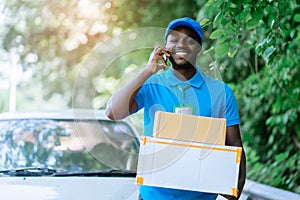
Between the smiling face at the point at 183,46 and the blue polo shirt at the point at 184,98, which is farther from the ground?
the smiling face at the point at 183,46

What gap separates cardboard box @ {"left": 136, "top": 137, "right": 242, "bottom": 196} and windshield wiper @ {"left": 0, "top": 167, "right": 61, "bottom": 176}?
1671mm

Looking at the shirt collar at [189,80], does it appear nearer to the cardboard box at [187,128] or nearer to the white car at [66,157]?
the cardboard box at [187,128]

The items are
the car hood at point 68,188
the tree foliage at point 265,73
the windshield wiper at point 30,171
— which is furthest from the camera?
the tree foliage at point 265,73

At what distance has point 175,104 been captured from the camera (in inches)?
113

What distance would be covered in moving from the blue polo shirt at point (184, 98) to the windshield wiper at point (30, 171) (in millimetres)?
1459

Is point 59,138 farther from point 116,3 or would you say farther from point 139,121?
point 116,3

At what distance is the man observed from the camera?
284cm

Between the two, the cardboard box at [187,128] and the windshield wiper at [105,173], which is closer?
the cardboard box at [187,128]

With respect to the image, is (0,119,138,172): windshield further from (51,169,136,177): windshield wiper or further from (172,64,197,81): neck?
(172,64,197,81): neck

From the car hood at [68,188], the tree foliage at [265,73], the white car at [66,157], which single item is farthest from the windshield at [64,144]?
the tree foliage at [265,73]

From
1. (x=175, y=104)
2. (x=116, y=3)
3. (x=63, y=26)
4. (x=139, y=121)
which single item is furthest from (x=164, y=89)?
(x=63, y=26)

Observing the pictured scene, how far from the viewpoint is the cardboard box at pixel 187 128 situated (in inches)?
106

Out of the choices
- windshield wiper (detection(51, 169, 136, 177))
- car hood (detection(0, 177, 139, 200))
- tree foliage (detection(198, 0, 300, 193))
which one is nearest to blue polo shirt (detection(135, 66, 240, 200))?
car hood (detection(0, 177, 139, 200))

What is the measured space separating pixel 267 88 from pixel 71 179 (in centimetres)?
414
